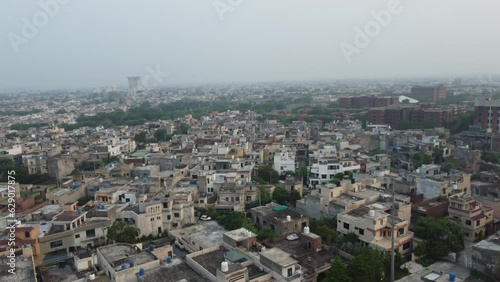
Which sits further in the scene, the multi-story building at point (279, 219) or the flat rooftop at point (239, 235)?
the multi-story building at point (279, 219)

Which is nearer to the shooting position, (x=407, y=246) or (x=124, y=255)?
(x=124, y=255)

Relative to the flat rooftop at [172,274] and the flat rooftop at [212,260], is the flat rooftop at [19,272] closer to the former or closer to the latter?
the flat rooftop at [172,274]

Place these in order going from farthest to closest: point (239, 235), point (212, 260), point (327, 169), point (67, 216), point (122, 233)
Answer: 1. point (327, 169)
2. point (67, 216)
3. point (122, 233)
4. point (239, 235)
5. point (212, 260)

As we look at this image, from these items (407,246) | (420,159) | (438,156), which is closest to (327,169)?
(420,159)

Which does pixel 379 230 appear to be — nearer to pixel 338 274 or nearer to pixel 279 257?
pixel 338 274

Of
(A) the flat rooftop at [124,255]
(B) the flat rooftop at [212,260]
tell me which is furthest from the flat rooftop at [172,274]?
(A) the flat rooftop at [124,255]

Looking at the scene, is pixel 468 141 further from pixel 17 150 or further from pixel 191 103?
pixel 191 103

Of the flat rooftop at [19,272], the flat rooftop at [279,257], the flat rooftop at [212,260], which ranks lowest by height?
the flat rooftop at [212,260]

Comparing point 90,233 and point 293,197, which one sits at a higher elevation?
point 90,233

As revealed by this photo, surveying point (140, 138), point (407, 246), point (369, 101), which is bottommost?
point (407, 246)
